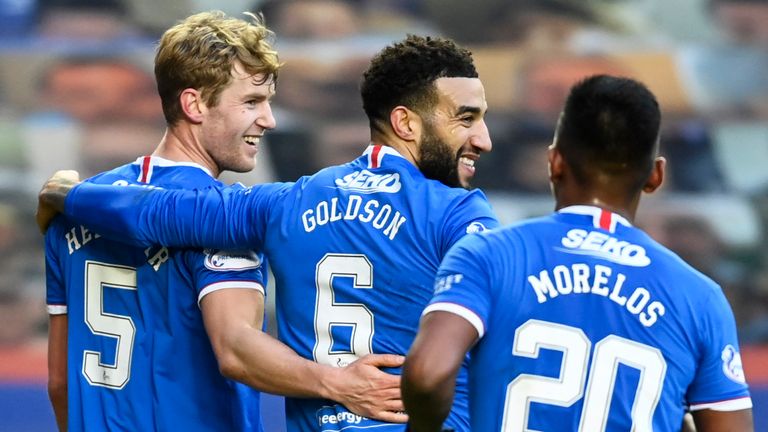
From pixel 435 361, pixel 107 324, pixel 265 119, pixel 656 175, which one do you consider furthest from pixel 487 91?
pixel 435 361

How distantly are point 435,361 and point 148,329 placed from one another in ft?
4.19

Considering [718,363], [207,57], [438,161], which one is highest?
[207,57]

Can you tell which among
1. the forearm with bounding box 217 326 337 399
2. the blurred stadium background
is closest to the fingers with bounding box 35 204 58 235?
the forearm with bounding box 217 326 337 399

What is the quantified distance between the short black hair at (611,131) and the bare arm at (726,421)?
0.55 m

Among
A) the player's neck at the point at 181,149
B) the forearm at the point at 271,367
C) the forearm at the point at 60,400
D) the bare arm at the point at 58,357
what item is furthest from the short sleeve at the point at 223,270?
the forearm at the point at 60,400

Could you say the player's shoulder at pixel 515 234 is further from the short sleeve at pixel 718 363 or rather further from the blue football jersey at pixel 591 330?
the short sleeve at pixel 718 363

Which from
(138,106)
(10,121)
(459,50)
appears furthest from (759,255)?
(459,50)

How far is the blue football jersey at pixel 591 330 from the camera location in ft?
8.77

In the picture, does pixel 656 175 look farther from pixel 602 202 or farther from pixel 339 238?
pixel 339 238

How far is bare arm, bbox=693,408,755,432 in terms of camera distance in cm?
268

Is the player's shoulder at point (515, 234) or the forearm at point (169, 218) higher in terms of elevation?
the forearm at point (169, 218)

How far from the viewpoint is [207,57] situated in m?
3.73

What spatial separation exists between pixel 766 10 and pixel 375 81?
10908 millimetres

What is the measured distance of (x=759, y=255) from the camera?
12758mm
